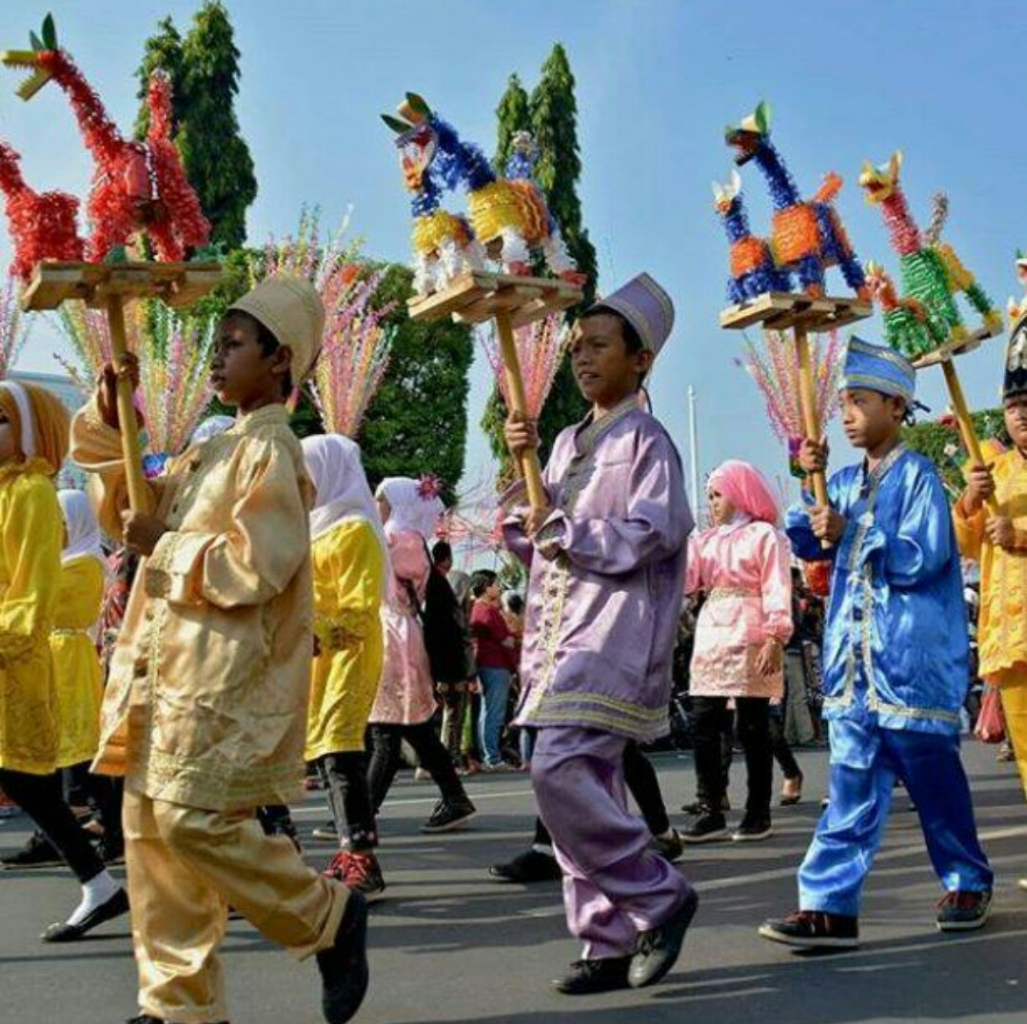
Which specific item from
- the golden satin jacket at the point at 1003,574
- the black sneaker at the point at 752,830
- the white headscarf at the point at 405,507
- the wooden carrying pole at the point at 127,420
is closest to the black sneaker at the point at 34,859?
the white headscarf at the point at 405,507

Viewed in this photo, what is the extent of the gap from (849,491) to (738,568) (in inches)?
115

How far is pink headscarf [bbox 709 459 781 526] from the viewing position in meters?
8.51

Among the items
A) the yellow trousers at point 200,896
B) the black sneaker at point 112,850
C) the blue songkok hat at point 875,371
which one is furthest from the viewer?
the black sneaker at point 112,850

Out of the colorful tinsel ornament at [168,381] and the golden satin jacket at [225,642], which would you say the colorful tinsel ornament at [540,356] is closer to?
the colorful tinsel ornament at [168,381]

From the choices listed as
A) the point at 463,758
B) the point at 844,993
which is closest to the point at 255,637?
the point at 844,993

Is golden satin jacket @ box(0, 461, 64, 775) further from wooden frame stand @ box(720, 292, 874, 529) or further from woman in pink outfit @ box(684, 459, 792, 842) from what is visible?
woman in pink outfit @ box(684, 459, 792, 842)

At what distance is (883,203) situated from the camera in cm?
618

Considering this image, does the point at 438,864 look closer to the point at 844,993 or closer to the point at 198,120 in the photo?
the point at 844,993

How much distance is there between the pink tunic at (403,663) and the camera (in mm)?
7641

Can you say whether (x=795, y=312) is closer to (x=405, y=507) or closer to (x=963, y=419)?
(x=963, y=419)

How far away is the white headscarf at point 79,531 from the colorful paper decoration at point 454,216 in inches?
120

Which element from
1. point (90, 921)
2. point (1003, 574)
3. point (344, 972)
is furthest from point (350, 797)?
point (1003, 574)

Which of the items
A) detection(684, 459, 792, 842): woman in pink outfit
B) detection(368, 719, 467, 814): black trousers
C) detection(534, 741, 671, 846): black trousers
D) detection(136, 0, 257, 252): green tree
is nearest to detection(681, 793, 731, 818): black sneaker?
detection(684, 459, 792, 842): woman in pink outfit

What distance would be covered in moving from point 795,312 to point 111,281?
2417mm
